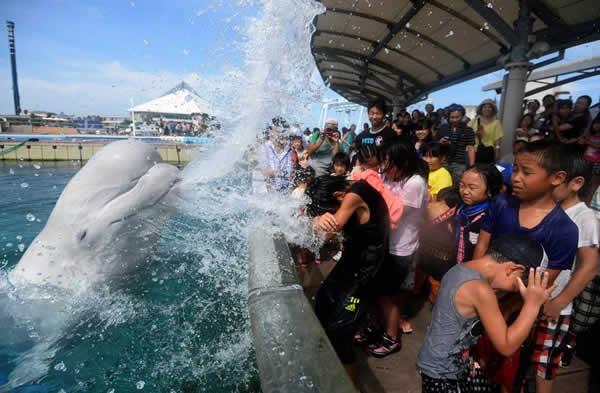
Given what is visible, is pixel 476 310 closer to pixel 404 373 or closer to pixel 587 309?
pixel 404 373

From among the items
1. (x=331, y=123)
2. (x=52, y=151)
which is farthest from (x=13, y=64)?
(x=331, y=123)

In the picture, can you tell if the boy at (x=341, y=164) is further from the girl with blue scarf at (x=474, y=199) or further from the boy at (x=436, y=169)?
the girl with blue scarf at (x=474, y=199)

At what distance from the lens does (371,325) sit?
287cm

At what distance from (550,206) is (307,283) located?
8.13 ft

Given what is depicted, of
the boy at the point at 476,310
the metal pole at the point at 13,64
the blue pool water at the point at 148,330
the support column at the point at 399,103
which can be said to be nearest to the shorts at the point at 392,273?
the boy at the point at 476,310

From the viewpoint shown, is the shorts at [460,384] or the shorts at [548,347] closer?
the shorts at [460,384]

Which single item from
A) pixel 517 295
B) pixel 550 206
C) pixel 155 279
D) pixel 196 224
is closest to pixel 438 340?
pixel 517 295

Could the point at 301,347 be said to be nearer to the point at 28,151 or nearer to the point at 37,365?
the point at 37,365

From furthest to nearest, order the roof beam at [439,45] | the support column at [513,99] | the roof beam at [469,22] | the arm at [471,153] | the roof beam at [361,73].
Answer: the roof beam at [361,73] < the roof beam at [439,45] < the roof beam at [469,22] < the support column at [513,99] < the arm at [471,153]

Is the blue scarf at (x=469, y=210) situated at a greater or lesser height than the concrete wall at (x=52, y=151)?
greater

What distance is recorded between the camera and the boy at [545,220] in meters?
1.90

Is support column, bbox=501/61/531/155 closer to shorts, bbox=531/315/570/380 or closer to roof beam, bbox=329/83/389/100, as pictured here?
shorts, bbox=531/315/570/380

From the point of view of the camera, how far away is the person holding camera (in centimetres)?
749

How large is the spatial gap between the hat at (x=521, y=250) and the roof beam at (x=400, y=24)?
6821mm
